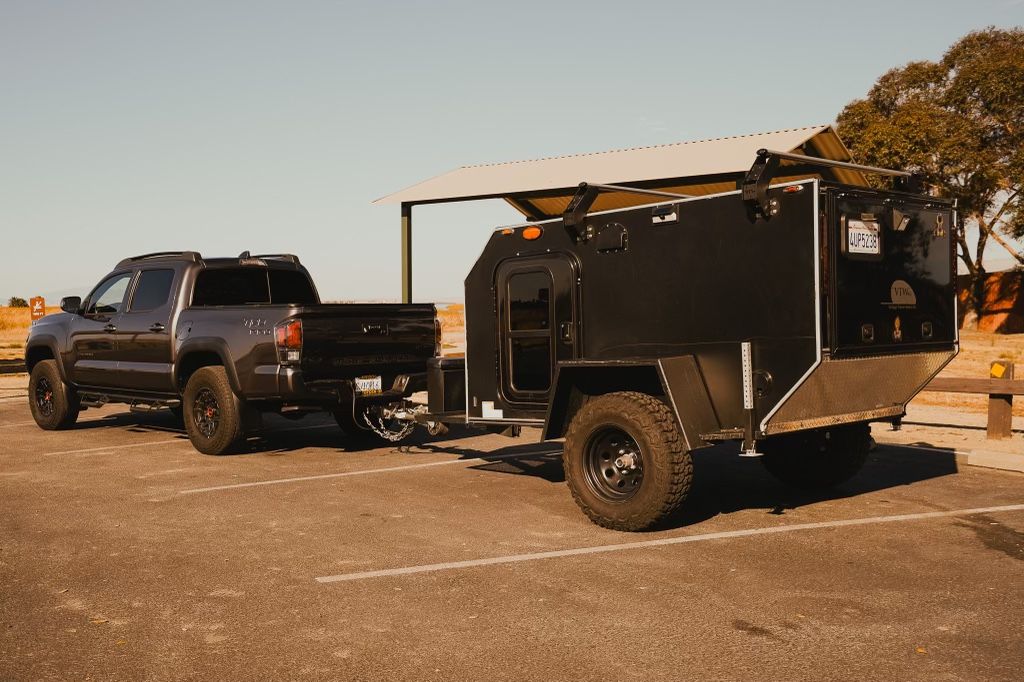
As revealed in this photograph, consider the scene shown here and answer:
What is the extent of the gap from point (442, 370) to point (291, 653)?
4.78 metres

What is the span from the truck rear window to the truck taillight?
174 centimetres

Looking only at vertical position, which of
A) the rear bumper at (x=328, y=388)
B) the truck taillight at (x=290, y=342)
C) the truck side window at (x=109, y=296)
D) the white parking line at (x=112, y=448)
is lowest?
→ the white parking line at (x=112, y=448)

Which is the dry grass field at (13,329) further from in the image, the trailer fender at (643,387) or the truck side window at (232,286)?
the trailer fender at (643,387)

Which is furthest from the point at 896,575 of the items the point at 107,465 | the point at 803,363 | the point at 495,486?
the point at 107,465

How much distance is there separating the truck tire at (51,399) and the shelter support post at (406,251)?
7184 millimetres

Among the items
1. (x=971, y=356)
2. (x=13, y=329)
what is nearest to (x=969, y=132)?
(x=971, y=356)

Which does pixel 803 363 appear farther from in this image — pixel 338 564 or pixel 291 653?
pixel 291 653

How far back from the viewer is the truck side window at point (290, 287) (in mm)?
12664

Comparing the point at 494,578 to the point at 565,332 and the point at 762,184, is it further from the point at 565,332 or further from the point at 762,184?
the point at 762,184

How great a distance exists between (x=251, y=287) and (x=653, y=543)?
7310 millimetres

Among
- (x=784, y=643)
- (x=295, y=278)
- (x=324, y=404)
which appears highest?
(x=295, y=278)

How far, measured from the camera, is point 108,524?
7648mm

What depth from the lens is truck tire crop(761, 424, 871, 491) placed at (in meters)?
8.45

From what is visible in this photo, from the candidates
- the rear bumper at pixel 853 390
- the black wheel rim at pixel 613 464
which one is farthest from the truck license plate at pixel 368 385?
the rear bumper at pixel 853 390
